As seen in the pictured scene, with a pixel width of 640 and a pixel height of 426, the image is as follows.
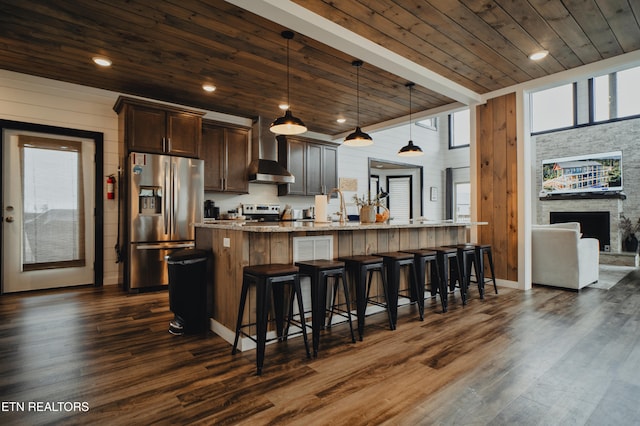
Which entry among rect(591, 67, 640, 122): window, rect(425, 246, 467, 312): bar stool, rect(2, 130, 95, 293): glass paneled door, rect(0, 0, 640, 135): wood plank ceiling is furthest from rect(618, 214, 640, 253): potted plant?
rect(2, 130, 95, 293): glass paneled door

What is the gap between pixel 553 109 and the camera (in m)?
8.09

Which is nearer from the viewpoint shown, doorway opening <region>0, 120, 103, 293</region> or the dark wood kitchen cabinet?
doorway opening <region>0, 120, 103, 293</region>

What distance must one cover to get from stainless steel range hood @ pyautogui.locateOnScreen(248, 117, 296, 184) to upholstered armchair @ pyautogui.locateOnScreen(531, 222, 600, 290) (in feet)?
13.0

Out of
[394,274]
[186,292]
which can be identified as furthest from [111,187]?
[394,274]

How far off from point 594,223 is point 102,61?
939 cm

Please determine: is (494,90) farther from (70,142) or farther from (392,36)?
(70,142)

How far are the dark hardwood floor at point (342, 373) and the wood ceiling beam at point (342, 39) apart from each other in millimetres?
2595

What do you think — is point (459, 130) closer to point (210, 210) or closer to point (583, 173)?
point (583, 173)

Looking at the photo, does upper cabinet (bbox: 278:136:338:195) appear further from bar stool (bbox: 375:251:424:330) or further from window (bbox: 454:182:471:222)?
window (bbox: 454:182:471:222)

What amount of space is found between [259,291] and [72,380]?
1.21 m

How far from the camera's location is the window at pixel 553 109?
25.5 feet

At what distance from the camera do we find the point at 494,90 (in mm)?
4695

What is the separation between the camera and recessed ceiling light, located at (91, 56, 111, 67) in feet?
12.3

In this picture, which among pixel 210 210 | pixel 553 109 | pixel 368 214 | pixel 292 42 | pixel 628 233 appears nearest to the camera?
pixel 292 42
